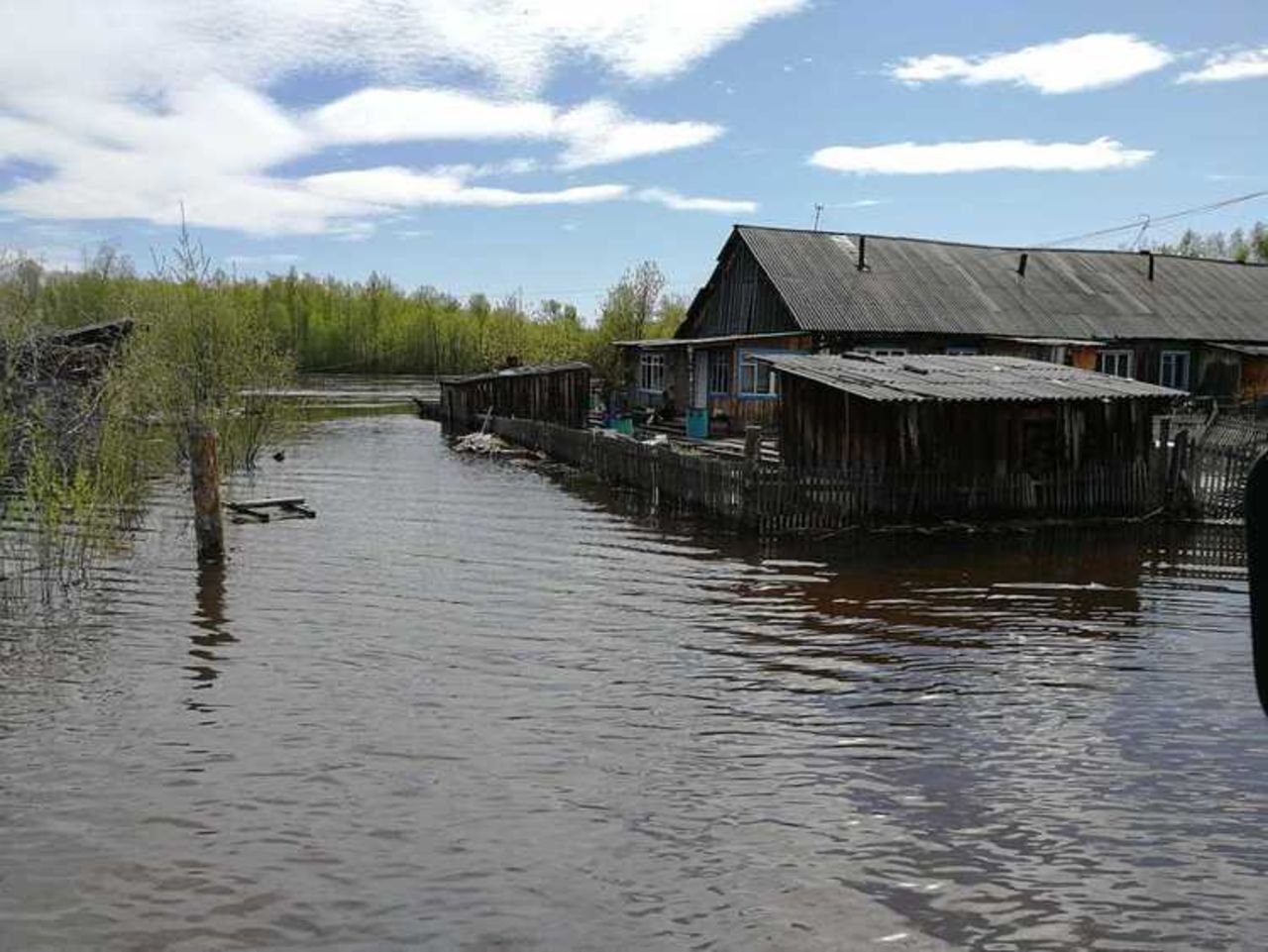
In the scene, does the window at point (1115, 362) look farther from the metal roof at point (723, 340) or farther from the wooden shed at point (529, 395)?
the wooden shed at point (529, 395)

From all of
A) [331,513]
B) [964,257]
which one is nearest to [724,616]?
[331,513]

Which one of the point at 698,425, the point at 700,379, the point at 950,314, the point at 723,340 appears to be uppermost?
the point at 950,314

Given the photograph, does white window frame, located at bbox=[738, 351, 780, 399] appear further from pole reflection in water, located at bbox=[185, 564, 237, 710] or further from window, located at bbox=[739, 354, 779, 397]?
pole reflection in water, located at bbox=[185, 564, 237, 710]

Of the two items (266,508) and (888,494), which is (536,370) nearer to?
(266,508)

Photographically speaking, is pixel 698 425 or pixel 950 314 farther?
pixel 950 314

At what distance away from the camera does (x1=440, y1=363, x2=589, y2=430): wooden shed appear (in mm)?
34250

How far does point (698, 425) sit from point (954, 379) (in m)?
12.5

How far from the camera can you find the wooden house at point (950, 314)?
29812 millimetres

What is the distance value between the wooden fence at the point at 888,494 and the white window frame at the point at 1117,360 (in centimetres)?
1509

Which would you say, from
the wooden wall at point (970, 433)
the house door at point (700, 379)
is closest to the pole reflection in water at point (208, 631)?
the wooden wall at point (970, 433)

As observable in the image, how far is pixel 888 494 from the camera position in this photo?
17125mm

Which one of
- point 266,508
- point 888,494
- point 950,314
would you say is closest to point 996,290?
point 950,314

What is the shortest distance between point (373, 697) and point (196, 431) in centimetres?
762

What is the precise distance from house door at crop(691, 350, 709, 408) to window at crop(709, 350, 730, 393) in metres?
0.24
